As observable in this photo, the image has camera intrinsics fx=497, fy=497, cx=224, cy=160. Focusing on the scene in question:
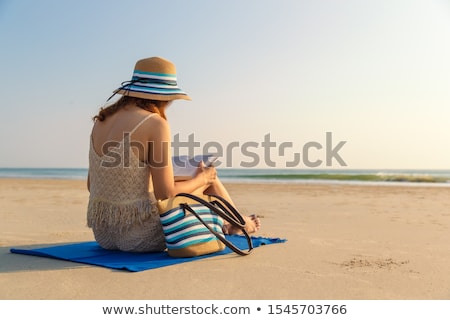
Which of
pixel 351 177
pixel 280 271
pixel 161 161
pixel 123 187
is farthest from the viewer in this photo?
pixel 351 177

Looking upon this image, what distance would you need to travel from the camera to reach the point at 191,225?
3.68m

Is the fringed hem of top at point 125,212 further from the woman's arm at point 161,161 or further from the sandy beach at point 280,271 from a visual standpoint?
the sandy beach at point 280,271

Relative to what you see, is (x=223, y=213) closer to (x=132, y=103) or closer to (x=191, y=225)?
(x=191, y=225)

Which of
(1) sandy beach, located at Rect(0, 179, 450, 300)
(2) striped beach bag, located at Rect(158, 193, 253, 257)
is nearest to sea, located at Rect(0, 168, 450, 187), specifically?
(1) sandy beach, located at Rect(0, 179, 450, 300)

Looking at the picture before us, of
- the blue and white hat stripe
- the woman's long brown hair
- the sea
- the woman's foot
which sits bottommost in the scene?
the sea

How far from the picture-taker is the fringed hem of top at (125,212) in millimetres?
3729

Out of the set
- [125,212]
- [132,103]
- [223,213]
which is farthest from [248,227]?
[132,103]

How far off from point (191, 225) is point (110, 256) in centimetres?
67

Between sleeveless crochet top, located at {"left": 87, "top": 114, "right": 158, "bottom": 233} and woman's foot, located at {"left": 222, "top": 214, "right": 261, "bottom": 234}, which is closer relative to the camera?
sleeveless crochet top, located at {"left": 87, "top": 114, "right": 158, "bottom": 233}

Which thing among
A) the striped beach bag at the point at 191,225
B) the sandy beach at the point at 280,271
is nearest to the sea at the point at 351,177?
the sandy beach at the point at 280,271

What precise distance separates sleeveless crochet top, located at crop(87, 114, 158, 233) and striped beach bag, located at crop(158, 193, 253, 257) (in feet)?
0.60

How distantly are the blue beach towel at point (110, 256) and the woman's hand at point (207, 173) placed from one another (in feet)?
1.89

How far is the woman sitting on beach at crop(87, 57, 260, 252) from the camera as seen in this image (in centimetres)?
361

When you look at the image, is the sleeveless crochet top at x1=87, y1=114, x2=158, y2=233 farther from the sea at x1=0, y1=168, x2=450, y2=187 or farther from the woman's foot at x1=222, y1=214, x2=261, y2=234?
the sea at x1=0, y1=168, x2=450, y2=187
